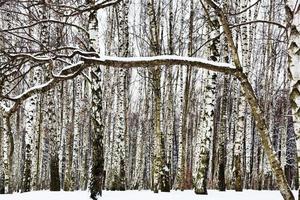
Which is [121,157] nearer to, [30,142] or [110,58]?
[30,142]

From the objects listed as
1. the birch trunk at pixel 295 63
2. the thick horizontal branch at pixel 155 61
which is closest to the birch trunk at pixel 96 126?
the thick horizontal branch at pixel 155 61

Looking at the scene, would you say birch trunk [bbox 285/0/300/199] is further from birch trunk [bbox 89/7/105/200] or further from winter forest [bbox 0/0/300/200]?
birch trunk [bbox 89/7/105/200]

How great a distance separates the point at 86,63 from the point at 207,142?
9.25 m

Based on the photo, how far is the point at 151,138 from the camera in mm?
34438

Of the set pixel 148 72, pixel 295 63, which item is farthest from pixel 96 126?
pixel 295 63

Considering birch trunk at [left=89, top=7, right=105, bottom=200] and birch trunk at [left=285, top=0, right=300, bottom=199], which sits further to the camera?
birch trunk at [left=89, top=7, right=105, bottom=200]

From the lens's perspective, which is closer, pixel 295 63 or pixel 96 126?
pixel 295 63

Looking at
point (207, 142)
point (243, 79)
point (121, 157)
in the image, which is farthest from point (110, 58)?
point (121, 157)

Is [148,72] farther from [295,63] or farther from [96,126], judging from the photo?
[295,63]

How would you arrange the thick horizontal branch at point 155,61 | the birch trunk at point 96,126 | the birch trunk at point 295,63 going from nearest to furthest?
the birch trunk at point 295,63
the thick horizontal branch at point 155,61
the birch trunk at point 96,126

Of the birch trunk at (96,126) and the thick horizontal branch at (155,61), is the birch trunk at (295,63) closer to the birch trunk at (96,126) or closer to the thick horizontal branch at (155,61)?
the thick horizontal branch at (155,61)

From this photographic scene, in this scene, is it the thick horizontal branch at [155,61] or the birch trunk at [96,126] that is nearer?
the thick horizontal branch at [155,61]

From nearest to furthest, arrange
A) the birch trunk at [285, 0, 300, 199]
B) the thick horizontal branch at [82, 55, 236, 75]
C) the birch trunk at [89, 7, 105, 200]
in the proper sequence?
1. the birch trunk at [285, 0, 300, 199]
2. the thick horizontal branch at [82, 55, 236, 75]
3. the birch trunk at [89, 7, 105, 200]

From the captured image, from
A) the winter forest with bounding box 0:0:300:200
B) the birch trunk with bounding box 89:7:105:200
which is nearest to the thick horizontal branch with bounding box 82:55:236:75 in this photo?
the winter forest with bounding box 0:0:300:200
